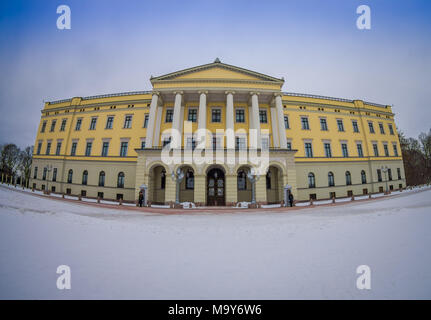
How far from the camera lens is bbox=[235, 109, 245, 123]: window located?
1995cm

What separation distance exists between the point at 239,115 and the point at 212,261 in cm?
1858

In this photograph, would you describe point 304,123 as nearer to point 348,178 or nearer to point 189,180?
point 348,178

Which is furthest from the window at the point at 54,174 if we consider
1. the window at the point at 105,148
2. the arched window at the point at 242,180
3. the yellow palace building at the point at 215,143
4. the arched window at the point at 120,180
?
the arched window at the point at 242,180

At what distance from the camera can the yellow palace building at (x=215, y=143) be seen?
16.6 meters

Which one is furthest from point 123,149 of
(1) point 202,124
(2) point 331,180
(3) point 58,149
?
(2) point 331,180

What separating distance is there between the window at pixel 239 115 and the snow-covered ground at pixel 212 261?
15.9 m

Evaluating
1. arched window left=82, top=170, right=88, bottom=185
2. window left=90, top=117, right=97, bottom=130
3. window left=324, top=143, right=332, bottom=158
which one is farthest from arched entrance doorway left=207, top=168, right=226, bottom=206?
window left=90, top=117, right=97, bottom=130

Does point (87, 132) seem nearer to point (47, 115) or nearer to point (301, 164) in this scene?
point (47, 115)

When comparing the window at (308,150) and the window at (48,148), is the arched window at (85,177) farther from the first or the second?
the window at (308,150)

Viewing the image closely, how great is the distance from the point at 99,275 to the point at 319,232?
6.29m

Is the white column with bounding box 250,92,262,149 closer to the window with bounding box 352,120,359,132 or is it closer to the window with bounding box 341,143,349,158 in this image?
the window with bounding box 341,143,349,158

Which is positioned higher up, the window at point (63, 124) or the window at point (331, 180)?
the window at point (63, 124)
